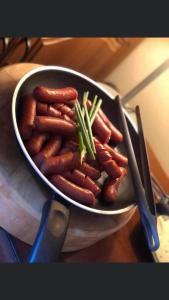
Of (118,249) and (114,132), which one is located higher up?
(114,132)

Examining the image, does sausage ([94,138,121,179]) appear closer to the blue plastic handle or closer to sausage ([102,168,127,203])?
sausage ([102,168,127,203])

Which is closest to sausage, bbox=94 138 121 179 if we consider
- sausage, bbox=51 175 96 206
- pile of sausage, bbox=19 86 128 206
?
pile of sausage, bbox=19 86 128 206

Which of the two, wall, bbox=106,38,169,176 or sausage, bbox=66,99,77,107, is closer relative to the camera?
sausage, bbox=66,99,77,107

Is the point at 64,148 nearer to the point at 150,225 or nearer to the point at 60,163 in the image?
the point at 60,163

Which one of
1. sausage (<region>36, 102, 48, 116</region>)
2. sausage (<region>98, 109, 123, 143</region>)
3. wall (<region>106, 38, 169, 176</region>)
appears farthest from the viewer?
wall (<region>106, 38, 169, 176</region>)

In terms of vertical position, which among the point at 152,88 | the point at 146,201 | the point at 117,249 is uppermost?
the point at 146,201

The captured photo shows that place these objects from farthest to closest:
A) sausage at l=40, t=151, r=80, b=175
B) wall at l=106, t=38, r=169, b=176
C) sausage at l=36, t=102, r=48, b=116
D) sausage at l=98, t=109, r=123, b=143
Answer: wall at l=106, t=38, r=169, b=176
sausage at l=98, t=109, r=123, b=143
sausage at l=36, t=102, r=48, b=116
sausage at l=40, t=151, r=80, b=175

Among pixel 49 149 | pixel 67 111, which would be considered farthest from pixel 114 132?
pixel 49 149

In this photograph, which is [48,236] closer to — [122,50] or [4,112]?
[4,112]
